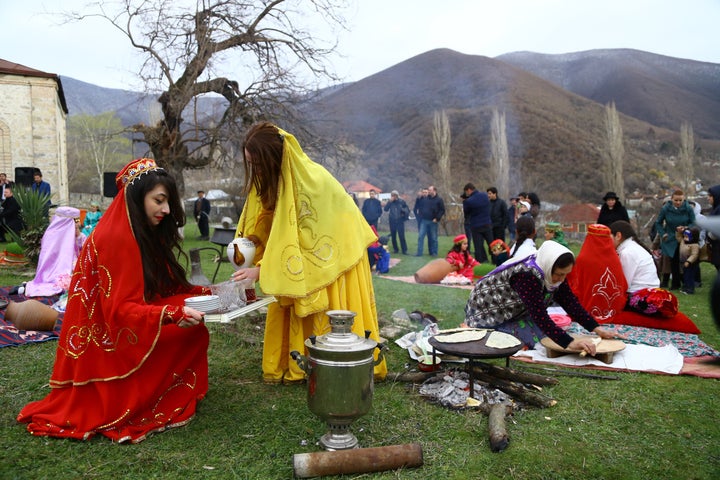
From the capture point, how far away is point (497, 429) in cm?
295

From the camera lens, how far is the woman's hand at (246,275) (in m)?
3.24

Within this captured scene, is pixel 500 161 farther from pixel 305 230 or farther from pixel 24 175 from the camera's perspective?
pixel 305 230

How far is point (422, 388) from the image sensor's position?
3750 mm

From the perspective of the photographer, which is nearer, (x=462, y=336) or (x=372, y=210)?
(x=462, y=336)

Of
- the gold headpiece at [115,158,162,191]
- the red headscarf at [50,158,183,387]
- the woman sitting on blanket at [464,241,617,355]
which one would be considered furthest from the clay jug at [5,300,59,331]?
the woman sitting on blanket at [464,241,617,355]

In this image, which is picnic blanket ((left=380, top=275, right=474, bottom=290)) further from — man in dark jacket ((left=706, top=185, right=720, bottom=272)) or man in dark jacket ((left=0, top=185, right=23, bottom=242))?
man in dark jacket ((left=0, top=185, right=23, bottom=242))

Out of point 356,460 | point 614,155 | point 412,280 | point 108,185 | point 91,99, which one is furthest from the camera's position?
point 91,99

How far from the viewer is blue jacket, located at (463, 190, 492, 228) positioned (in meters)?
11.5

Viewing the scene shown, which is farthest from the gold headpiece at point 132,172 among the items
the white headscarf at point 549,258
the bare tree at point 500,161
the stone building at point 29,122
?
the bare tree at point 500,161

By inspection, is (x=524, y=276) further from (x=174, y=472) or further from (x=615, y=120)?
(x=615, y=120)

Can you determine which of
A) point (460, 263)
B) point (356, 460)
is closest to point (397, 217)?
point (460, 263)

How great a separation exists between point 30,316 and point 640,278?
254 inches

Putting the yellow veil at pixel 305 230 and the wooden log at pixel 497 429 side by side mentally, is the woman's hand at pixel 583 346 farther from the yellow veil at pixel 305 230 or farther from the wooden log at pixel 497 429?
the yellow veil at pixel 305 230

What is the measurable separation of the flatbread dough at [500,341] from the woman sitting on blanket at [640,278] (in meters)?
2.77
